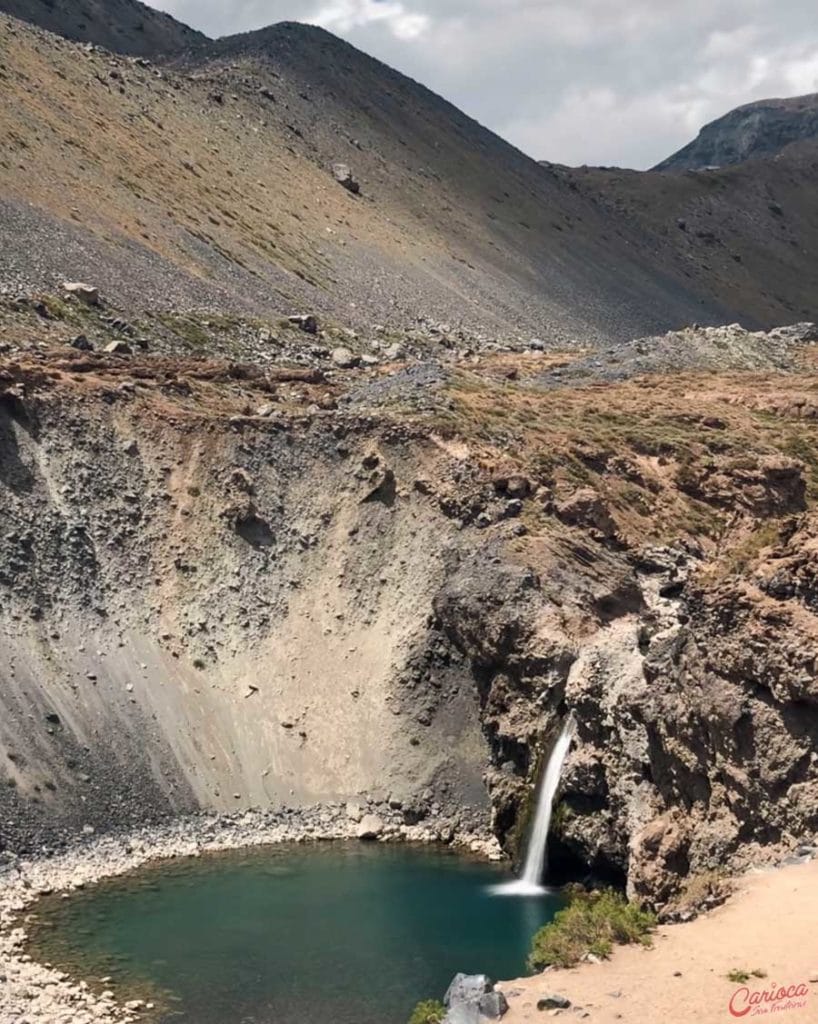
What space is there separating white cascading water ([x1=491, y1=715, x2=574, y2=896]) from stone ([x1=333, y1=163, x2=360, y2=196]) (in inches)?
2891

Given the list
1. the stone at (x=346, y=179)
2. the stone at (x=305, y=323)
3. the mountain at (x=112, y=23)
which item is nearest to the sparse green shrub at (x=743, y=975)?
the stone at (x=305, y=323)

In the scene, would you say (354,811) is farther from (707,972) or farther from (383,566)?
(707,972)

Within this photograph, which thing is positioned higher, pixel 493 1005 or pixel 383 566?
pixel 383 566

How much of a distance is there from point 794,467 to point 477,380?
14467 millimetres

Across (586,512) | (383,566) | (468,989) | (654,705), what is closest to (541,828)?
(654,705)

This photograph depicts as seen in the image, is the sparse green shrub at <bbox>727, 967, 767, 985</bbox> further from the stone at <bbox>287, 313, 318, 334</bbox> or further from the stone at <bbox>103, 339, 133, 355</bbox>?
the stone at <bbox>287, 313, 318, 334</bbox>

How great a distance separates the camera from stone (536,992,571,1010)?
74.0ft

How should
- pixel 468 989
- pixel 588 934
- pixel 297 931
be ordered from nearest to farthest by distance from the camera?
1. pixel 468 989
2. pixel 588 934
3. pixel 297 931

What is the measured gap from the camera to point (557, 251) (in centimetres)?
12119

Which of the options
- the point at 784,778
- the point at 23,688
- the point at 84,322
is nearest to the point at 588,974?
the point at 784,778

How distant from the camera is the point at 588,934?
2566cm

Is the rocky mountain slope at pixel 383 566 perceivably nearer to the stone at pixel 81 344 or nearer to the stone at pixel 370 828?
the stone at pixel 370 828

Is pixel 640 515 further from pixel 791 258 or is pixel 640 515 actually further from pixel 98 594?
pixel 791 258

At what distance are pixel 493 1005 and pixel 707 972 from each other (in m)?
3.52
